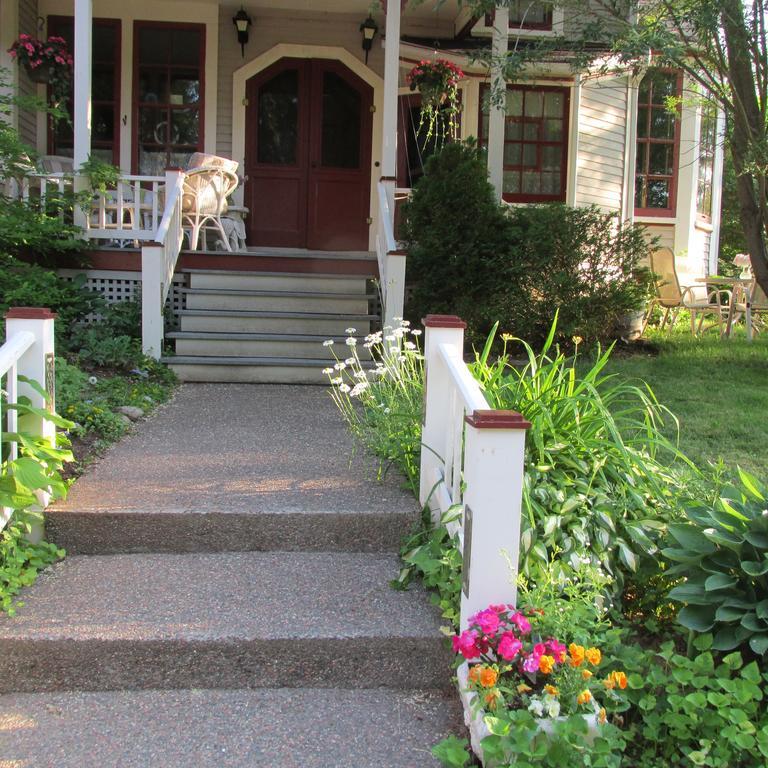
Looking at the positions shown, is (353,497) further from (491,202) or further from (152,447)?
(491,202)

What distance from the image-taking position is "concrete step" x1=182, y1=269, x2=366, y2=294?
7.55m

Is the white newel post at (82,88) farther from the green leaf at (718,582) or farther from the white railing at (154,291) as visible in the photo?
the green leaf at (718,582)

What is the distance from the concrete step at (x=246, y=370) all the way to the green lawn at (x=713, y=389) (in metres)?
2.34

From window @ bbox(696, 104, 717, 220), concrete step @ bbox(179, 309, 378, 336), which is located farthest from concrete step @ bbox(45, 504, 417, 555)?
window @ bbox(696, 104, 717, 220)

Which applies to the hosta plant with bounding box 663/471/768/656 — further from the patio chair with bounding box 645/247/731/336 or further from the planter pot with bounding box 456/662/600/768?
the patio chair with bounding box 645/247/731/336

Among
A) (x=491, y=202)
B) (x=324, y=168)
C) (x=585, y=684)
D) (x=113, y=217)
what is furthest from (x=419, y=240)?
(x=585, y=684)

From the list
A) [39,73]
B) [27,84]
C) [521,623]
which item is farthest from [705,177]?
[521,623]

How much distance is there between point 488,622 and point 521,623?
0.30 ft

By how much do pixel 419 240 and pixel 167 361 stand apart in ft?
8.03

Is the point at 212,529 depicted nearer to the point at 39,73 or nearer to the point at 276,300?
the point at 276,300

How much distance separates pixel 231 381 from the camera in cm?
662

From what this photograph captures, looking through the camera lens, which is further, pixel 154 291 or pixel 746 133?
pixel 746 133

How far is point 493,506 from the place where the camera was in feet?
8.30

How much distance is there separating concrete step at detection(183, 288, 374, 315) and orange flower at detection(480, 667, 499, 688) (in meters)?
5.39
